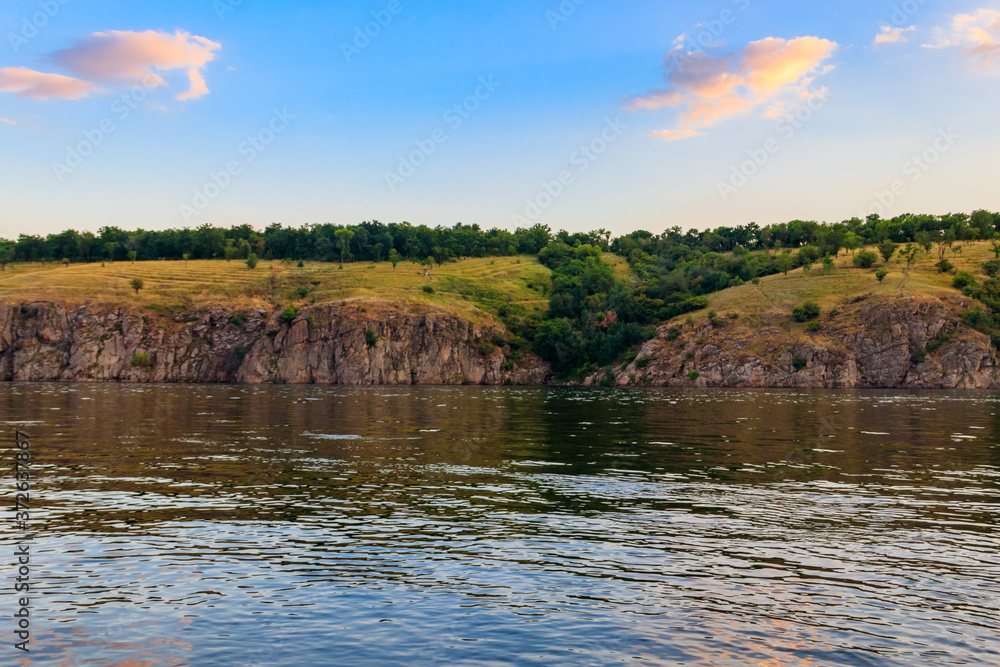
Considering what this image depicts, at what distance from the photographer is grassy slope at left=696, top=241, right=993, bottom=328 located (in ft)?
545

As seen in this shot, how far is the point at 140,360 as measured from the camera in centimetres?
16462

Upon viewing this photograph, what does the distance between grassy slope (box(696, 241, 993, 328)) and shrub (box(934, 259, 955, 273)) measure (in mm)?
1566

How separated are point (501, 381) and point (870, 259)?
317ft

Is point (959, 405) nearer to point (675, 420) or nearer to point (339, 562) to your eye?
point (675, 420)

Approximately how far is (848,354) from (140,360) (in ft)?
481

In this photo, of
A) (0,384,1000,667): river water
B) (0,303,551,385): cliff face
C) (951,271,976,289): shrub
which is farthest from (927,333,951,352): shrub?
(0,384,1000,667): river water

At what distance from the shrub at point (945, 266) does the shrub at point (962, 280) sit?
32.6ft

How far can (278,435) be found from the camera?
4875 centimetres

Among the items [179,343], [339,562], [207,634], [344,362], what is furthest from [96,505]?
[179,343]

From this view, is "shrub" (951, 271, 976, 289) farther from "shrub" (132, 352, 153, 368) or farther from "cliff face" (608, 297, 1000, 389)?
"shrub" (132, 352, 153, 368)

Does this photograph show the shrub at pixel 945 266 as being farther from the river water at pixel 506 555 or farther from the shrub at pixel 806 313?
the river water at pixel 506 555

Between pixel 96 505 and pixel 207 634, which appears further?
pixel 96 505

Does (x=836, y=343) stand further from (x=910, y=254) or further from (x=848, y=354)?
(x=910, y=254)

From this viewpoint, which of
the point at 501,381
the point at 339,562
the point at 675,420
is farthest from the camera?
the point at 501,381
